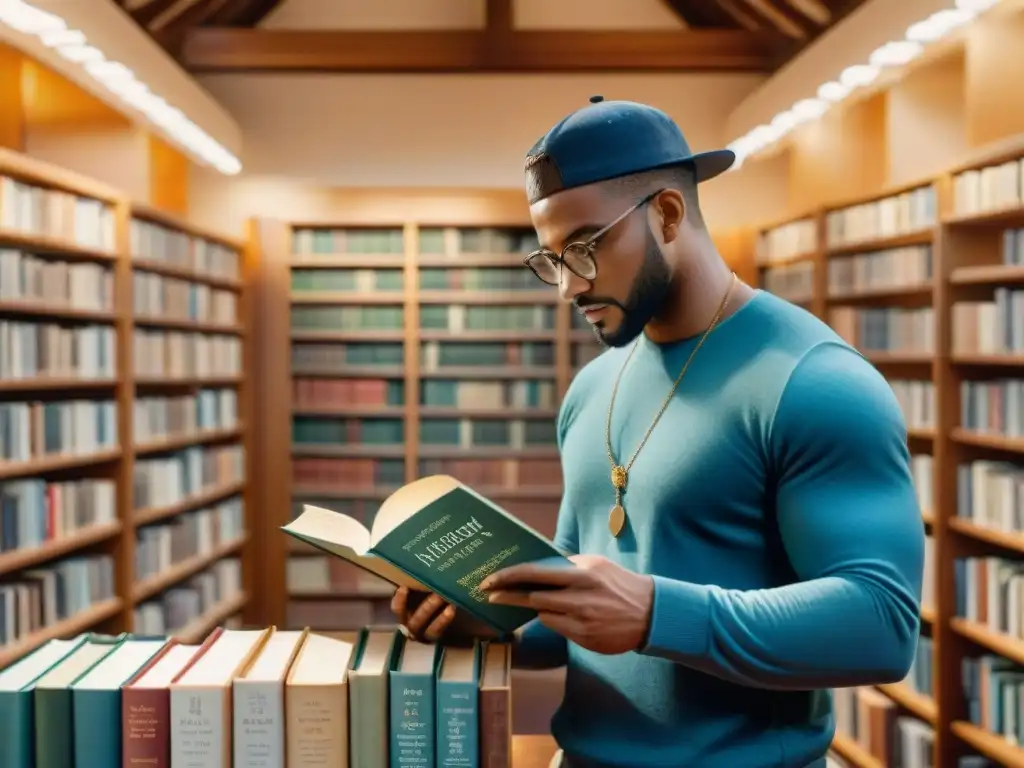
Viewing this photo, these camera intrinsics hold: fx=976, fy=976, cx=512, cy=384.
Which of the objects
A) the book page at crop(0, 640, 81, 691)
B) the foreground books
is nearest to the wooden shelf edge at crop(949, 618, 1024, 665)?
the foreground books

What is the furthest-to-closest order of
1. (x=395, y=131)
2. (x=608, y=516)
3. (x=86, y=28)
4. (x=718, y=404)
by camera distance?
(x=395, y=131), (x=86, y=28), (x=608, y=516), (x=718, y=404)

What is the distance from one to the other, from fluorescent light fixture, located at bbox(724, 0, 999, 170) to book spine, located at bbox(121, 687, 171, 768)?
3.07 metres

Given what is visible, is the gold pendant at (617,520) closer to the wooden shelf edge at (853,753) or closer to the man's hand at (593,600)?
the man's hand at (593,600)

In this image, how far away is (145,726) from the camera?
1.06 metres

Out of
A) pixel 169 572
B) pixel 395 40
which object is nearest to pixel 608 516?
pixel 169 572

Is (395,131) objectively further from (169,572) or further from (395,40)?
(169,572)

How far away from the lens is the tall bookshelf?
3518 mm

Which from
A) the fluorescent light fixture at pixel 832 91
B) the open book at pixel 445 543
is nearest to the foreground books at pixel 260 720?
the open book at pixel 445 543

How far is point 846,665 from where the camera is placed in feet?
3.27

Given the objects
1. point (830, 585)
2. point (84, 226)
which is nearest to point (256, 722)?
point (830, 585)

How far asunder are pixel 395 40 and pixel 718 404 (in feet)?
18.7

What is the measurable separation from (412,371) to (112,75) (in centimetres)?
259

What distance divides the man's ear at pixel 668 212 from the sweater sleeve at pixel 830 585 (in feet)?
0.86

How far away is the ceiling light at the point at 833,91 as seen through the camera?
4.74 metres
